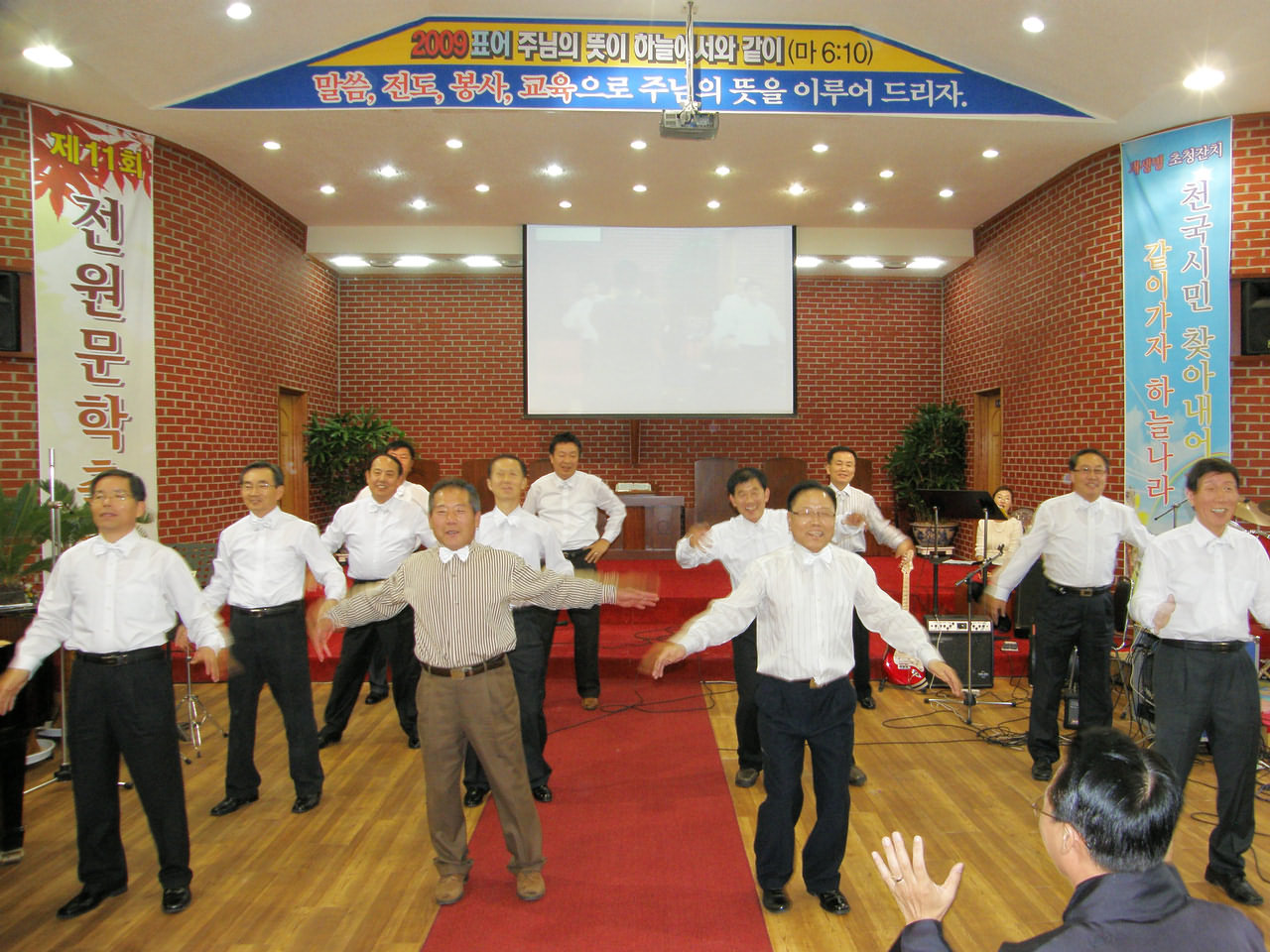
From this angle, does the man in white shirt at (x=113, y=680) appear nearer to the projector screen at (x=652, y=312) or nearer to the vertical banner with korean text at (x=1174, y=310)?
the projector screen at (x=652, y=312)

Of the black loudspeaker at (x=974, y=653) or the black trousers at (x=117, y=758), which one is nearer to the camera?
the black trousers at (x=117, y=758)

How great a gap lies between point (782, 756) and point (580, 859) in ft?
3.64

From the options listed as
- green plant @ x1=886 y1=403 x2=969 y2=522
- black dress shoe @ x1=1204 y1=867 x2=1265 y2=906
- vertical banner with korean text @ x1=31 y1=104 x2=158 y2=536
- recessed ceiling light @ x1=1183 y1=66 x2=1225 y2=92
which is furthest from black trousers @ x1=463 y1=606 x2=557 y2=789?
green plant @ x1=886 y1=403 x2=969 y2=522

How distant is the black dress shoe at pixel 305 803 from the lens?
3.80 meters

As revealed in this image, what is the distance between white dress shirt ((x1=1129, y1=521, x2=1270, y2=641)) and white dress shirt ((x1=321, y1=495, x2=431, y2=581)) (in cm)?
372

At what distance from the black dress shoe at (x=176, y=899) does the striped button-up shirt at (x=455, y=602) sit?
113 centimetres

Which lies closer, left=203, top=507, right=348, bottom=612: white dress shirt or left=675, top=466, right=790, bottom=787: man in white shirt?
left=203, top=507, right=348, bottom=612: white dress shirt

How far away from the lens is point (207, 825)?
367cm

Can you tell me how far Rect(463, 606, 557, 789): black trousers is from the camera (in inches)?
144

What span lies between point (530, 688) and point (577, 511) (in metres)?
2.16

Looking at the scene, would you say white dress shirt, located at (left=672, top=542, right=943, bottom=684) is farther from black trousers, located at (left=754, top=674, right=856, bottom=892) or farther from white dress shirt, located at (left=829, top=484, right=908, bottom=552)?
white dress shirt, located at (left=829, top=484, right=908, bottom=552)

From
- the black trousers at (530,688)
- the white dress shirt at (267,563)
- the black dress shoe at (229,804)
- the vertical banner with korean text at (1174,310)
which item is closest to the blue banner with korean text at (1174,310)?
the vertical banner with korean text at (1174,310)

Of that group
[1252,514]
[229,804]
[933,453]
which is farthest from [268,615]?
[933,453]

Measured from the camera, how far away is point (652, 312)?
356 inches
